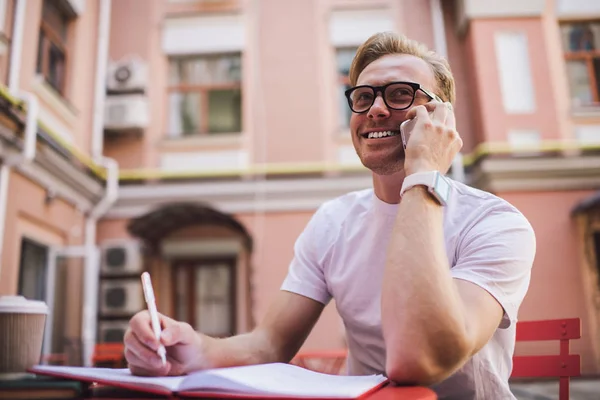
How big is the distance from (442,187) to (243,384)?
344 mm

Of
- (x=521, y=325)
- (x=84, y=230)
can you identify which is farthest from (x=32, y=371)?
(x=84, y=230)

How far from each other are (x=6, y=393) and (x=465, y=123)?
15.2 feet

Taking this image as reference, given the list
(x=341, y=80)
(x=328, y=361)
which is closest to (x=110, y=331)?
(x=341, y=80)

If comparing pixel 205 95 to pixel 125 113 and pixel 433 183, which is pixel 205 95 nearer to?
pixel 125 113

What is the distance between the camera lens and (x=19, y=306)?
68 centimetres

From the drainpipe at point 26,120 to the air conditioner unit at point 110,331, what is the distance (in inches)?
61.9

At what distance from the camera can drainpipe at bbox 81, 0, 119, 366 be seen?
4188 millimetres

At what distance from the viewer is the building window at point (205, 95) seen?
497 cm

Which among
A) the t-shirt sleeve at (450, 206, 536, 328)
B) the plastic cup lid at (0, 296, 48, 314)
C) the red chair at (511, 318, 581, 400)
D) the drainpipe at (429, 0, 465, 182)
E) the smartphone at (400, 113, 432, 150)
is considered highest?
the drainpipe at (429, 0, 465, 182)

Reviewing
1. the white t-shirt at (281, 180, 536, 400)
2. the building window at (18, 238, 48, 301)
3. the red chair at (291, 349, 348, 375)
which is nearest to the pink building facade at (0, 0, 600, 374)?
the building window at (18, 238, 48, 301)

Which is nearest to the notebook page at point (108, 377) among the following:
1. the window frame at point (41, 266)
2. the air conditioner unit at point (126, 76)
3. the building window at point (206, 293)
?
the window frame at point (41, 266)

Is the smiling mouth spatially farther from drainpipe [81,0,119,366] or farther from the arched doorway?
the arched doorway

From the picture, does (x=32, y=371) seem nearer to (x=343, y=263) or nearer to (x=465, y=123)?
(x=343, y=263)

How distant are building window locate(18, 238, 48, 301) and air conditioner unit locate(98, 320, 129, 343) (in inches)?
29.8
